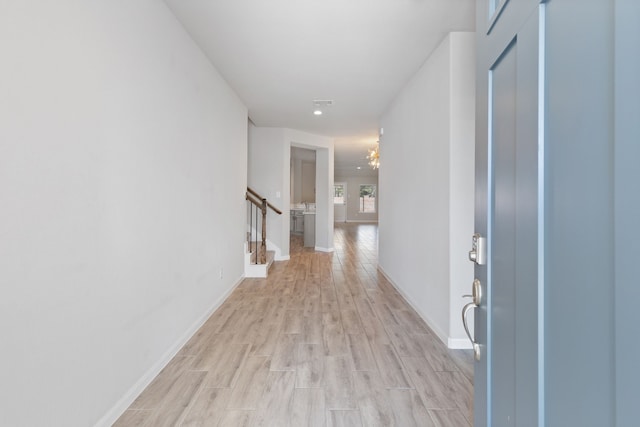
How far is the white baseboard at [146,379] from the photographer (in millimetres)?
1681

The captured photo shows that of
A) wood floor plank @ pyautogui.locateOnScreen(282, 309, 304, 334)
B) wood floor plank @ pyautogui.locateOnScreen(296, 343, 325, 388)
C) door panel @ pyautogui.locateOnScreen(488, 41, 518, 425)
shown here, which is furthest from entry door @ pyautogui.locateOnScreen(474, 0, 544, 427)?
wood floor plank @ pyautogui.locateOnScreen(282, 309, 304, 334)

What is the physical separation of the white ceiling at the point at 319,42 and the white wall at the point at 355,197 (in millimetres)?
Result: 12108

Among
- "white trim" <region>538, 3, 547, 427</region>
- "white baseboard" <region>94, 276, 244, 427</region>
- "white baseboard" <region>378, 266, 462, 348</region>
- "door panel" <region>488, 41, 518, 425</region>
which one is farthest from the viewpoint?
"white baseboard" <region>378, 266, 462, 348</region>

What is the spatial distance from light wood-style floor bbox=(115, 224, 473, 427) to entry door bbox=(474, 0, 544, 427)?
1039 mm

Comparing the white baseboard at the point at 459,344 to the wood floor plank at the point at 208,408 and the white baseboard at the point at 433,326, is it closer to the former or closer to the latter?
the white baseboard at the point at 433,326

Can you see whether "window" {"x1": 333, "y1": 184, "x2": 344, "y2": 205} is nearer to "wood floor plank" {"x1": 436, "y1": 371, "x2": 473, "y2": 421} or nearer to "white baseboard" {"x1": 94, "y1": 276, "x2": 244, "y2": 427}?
"white baseboard" {"x1": 94, "y1": 276, "x2": 244, "y2": 427}

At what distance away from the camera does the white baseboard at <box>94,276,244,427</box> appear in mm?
1681

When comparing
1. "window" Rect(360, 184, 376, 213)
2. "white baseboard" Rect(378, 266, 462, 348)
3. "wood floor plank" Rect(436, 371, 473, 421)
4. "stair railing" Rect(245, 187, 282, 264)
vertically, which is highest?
"window" Rect(360, 184, 376, 213)

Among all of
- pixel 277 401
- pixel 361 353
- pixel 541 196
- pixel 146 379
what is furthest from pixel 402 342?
pixel 541 196

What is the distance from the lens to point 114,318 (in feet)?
5.67

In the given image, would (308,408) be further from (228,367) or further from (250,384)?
(228,367)

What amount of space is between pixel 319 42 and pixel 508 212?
8.49ft

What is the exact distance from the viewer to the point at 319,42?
2.86 meters

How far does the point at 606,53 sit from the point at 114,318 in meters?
2.12
